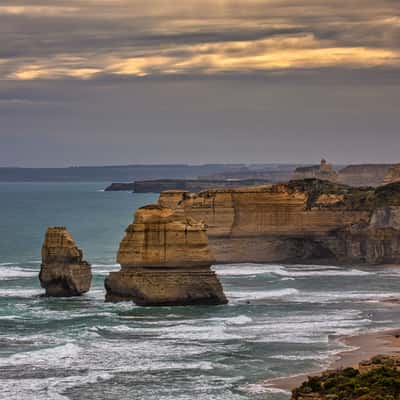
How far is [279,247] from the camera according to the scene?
4569 inches

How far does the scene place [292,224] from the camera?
11319 cm

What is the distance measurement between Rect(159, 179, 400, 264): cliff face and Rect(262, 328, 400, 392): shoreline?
41.9 metres

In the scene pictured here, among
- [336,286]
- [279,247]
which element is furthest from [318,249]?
[336,286]

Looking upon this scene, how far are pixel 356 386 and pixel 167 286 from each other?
105 ft

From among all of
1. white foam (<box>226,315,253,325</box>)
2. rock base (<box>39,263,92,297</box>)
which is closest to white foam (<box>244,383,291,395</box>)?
white foam (<box>226,315,253,325</box>)

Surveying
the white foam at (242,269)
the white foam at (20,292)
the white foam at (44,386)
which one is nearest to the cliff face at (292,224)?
the white foam at (242,269)

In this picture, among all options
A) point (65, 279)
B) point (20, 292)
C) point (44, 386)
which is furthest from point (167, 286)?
point (44, 386)

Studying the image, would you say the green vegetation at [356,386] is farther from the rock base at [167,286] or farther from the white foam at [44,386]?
the rock base at [167,286]

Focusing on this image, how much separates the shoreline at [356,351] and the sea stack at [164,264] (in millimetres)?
11498

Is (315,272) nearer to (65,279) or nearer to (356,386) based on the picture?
(65,279)

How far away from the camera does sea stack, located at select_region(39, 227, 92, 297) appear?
262ft

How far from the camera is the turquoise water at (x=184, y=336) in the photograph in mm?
55250

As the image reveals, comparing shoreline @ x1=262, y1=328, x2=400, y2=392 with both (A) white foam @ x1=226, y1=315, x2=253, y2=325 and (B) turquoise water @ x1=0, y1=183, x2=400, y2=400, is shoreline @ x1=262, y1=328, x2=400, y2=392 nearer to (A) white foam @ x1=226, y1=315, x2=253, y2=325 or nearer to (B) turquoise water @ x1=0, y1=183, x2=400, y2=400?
(B) turquoise water @ x1=0, y1=183, x2=400, y2=400

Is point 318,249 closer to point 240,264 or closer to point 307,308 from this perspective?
point 240,264
